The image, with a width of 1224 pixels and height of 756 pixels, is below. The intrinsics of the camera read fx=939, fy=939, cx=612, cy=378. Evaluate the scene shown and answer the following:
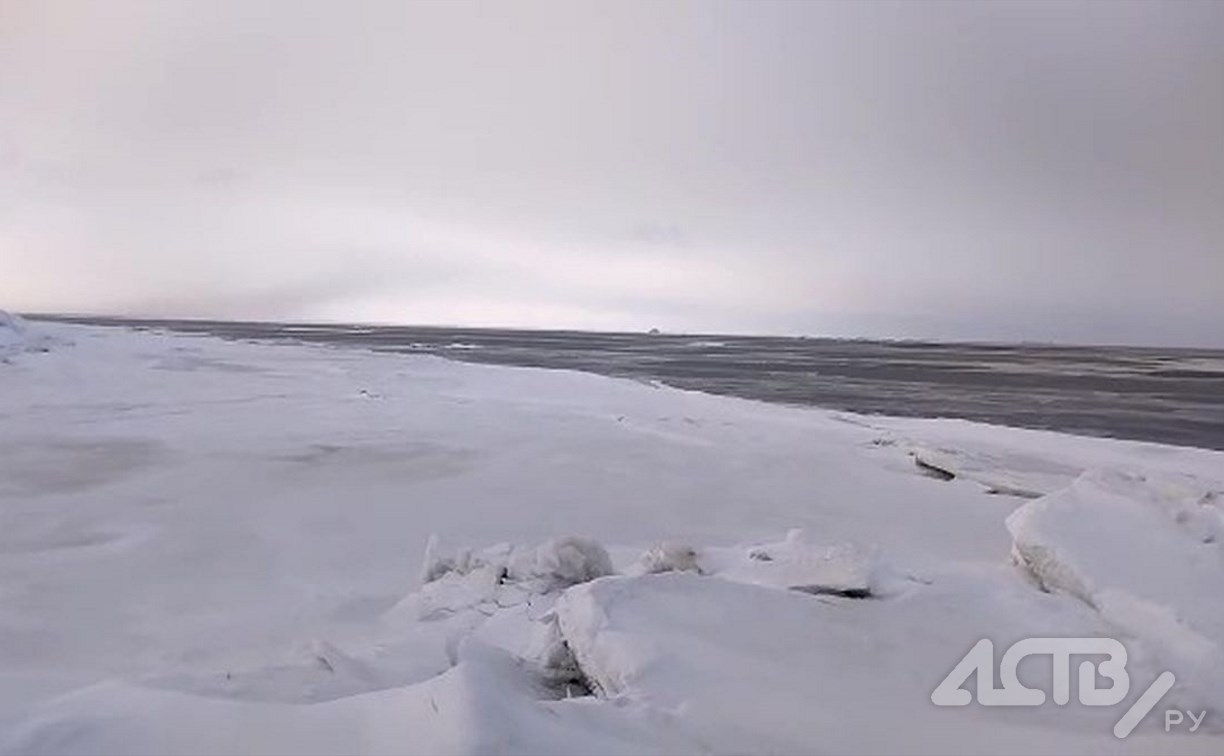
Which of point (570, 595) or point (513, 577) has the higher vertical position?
point (570, 595)

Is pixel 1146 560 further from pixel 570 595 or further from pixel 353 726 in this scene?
pixel 353 726

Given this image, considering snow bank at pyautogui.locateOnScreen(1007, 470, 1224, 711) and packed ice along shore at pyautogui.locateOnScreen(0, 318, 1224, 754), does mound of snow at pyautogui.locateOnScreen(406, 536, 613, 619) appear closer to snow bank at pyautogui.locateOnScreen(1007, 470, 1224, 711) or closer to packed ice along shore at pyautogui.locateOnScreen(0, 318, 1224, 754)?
packed ice along shore at pyautogui.locateOnScreen(0, 318, 1224, 754)

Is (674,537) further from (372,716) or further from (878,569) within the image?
(372,716)

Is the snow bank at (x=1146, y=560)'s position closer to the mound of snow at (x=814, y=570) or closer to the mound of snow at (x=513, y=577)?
the mound of snow at (x=814, y=570)

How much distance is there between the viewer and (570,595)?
4.60 m

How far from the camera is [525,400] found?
18328 millimetres

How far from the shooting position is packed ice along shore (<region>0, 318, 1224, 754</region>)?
3297 millimetres

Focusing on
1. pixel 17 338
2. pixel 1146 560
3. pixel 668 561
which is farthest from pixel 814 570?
pixel 17 338

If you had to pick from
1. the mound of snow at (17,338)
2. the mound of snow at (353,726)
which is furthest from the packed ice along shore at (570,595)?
the mound of snow at (17,338)

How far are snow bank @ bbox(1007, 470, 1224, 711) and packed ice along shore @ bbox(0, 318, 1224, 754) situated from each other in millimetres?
18

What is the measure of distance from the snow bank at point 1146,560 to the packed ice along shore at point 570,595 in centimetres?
2

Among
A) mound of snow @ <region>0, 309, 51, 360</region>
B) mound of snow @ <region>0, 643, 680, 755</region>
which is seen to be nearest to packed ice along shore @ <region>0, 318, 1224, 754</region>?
mound of snow @ <region>0, 643, 680, 755</region>

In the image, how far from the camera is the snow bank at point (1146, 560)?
3.88m

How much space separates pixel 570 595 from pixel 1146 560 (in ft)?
9.45
